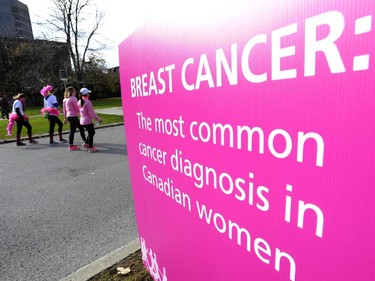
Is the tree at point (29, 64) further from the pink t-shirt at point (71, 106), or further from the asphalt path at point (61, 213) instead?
the asphalt path at point (61, 213)

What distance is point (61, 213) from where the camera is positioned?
3.79m

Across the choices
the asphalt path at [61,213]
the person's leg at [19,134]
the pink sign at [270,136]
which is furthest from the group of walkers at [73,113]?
the pink sign at [270,136]

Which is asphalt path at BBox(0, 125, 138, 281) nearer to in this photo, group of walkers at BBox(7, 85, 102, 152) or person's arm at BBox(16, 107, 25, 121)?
group of walkers at BBox(7, 85, 102, 152)

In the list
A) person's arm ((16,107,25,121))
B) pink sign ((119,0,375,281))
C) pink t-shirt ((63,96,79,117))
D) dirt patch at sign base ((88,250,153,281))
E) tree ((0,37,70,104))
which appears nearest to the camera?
pink sign ((119,0,375,281))

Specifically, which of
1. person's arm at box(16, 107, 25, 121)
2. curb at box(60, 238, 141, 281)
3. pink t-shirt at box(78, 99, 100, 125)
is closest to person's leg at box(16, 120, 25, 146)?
person's arm at box(16, 107, 25, 121)

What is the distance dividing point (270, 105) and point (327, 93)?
0.19 m

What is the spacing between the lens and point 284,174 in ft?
2.89

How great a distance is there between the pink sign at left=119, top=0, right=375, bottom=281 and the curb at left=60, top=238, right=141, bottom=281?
1.25 meters

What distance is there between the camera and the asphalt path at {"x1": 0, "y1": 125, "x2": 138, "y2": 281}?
2768 mm

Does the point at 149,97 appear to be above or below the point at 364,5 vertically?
below

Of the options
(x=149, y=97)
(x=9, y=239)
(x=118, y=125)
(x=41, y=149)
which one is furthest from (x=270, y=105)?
(x=118, y=125)

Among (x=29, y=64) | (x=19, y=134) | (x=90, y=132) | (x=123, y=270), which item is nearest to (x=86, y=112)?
(x=90, y=132)

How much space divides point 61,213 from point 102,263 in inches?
61.3

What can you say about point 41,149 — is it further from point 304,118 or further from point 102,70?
point 102,70
